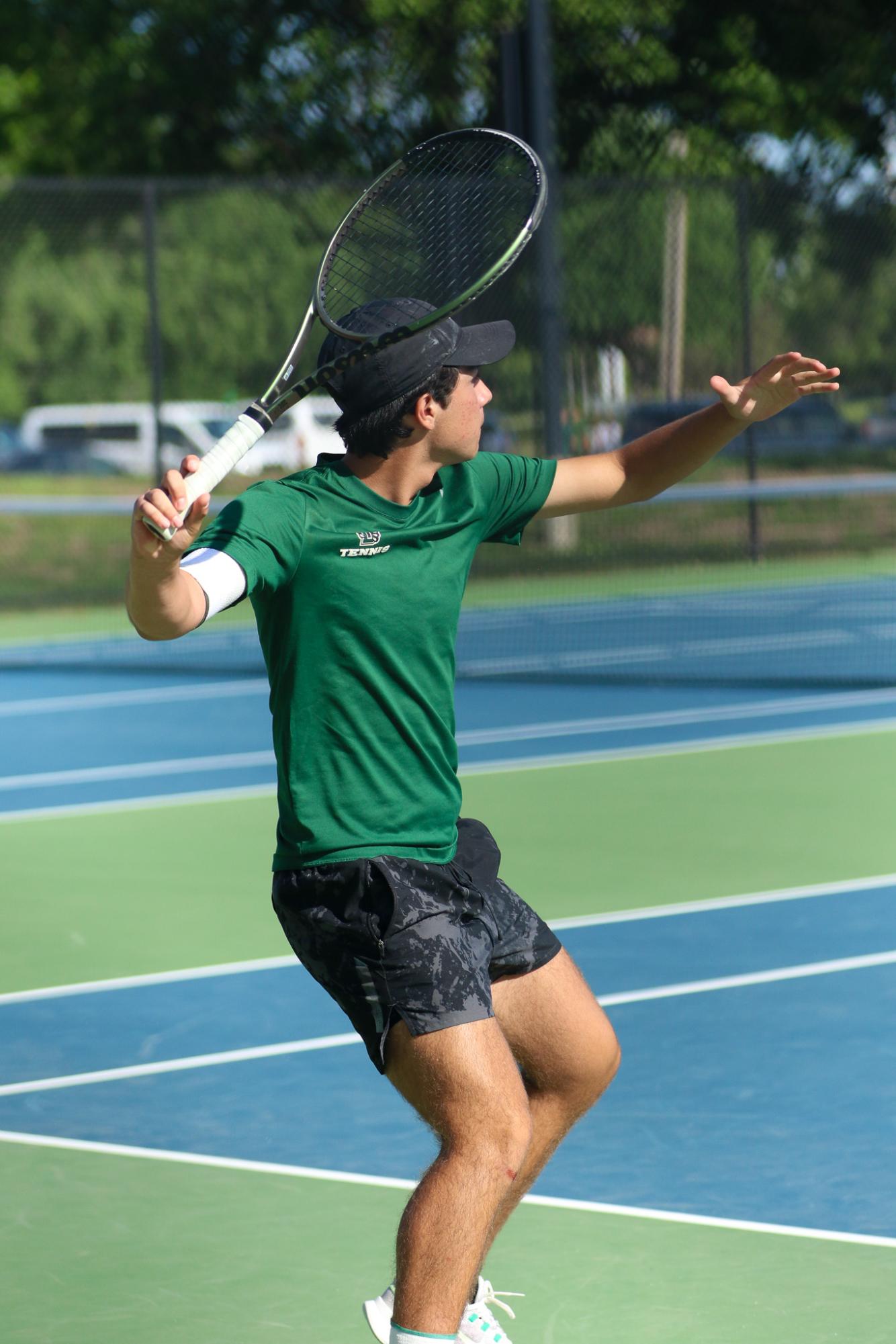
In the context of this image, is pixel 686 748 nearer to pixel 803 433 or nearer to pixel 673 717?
pixel 673 717

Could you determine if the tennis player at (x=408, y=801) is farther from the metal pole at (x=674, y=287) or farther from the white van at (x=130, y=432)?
the white van at (x=130, y=432)

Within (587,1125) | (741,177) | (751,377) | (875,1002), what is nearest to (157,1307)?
(587,1125)

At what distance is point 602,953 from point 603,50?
459 inches

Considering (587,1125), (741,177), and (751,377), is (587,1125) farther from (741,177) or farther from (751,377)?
(741,177)

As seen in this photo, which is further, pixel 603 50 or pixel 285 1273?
pixel 603 50

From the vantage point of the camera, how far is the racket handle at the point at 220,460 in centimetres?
272

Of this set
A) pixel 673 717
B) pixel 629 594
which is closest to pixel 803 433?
pixel 629 594

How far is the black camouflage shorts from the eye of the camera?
9.91 feet

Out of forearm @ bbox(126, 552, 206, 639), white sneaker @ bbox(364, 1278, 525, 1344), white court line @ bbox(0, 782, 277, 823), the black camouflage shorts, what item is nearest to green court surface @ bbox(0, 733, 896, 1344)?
white sneaker @ bbox(364, 1278, 525, 1344)

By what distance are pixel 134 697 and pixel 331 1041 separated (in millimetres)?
7042

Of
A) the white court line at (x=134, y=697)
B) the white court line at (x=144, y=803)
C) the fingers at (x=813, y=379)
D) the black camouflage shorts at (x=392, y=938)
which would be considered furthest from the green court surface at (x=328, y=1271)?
the white court line at (x=134, y=697)

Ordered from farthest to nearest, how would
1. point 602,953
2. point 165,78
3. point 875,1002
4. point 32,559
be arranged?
point 165,78 < point 32,559 < point 602,953 < point 875,1002

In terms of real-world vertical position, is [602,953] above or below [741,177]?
below

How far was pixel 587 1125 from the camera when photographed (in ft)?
14.9
